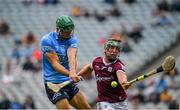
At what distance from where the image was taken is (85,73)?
1070cm

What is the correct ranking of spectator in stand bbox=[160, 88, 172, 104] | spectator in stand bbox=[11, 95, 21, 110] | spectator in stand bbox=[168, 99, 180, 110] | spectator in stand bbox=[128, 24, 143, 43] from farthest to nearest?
spectator in stand bbox=[128, 24, 143, 43] < spectator in stand bbox=[160, 88, 172, 104] < spectator in stand bbox=[11, 95, 21, 110] < spectator in stand bbox=[168, 99, 180, 110]

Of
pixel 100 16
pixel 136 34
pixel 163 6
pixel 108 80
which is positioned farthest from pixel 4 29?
pixel 108 80

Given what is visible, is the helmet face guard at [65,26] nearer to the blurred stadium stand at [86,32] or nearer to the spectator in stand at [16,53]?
the blurred stadium stand at [86,32]

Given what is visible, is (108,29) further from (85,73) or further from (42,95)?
(85,73)

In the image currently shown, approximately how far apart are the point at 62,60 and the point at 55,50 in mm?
203

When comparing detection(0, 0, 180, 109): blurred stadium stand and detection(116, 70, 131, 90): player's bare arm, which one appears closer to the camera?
detection(116, 70, 131, 90): player's bare arm

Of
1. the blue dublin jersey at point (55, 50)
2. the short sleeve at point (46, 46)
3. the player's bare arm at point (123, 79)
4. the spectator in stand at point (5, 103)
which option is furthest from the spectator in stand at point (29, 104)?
the player's bare arm at point (123, 79)

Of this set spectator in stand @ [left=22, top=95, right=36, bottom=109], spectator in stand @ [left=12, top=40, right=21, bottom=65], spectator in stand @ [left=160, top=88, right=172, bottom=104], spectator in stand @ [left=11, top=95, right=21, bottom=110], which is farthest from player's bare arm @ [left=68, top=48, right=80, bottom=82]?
Answer: spectator in stand @ [left=12, top=40, right=21, bottom=65]

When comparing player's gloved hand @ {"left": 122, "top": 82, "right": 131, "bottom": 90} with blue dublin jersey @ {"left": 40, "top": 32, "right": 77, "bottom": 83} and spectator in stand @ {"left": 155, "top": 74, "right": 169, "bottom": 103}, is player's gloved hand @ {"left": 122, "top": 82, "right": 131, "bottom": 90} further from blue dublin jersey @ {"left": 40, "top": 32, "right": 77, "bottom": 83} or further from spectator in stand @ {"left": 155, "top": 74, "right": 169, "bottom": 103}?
spectator in stand @ {"left": 155, "top": 74, "right": 169, "bottom": 103}

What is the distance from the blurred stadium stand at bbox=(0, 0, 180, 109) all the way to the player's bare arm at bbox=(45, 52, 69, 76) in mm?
9492

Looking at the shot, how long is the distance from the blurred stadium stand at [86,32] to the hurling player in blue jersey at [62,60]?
9.19 m

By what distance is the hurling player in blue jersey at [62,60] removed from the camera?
34.4 ft

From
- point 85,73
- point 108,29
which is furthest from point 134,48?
point 85,73

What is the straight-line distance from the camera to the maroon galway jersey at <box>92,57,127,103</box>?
33.4ft
